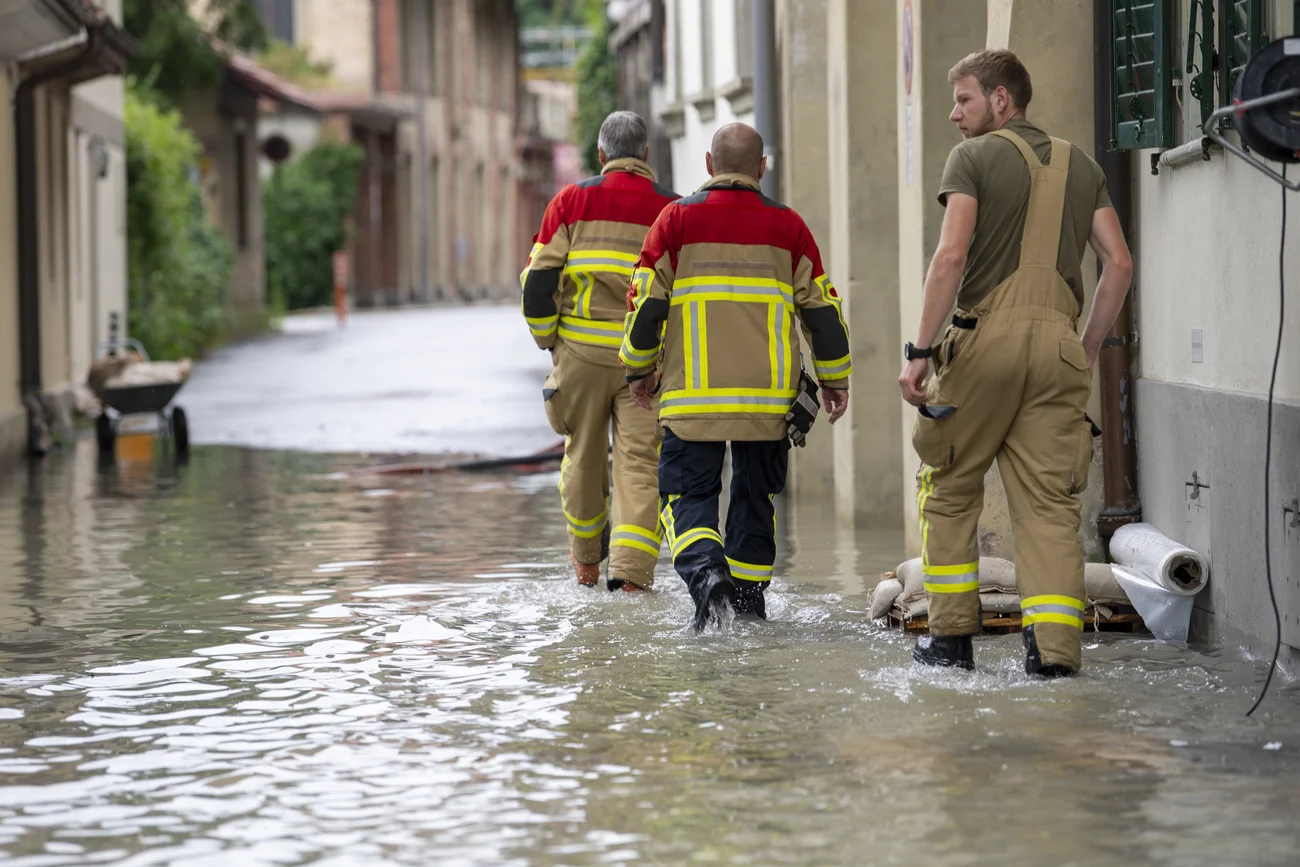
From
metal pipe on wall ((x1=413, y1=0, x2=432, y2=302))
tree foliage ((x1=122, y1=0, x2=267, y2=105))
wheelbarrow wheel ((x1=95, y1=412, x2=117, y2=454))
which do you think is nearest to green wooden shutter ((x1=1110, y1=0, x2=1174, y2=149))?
wheelbarrow wheel ((x1=95, y1=412, x2=117, y2=454))

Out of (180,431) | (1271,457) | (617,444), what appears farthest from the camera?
(180,431)

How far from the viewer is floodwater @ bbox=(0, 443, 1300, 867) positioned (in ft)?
16.5

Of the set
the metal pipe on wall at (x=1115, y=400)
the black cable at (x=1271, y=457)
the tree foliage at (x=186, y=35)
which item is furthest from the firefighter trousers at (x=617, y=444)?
the tree foliage at (x=186, y=35)

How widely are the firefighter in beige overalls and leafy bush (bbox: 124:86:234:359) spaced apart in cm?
2311

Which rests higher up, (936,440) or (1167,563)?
(936,440)

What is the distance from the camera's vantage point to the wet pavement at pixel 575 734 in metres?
5.02

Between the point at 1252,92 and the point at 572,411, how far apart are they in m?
3.81

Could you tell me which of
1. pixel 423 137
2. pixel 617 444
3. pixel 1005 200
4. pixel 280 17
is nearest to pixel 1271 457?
pixel 1005 200

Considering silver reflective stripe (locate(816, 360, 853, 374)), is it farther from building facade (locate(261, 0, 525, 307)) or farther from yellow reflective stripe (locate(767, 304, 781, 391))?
building facade (locate(261, 0, 525, 307))

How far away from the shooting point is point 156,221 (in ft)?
99.6

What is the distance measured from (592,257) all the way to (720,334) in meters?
1.05

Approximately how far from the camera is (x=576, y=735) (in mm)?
6176

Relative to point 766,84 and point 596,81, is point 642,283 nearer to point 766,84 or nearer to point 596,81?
point 766,84

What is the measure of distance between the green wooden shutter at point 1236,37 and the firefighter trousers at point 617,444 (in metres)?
2.68
